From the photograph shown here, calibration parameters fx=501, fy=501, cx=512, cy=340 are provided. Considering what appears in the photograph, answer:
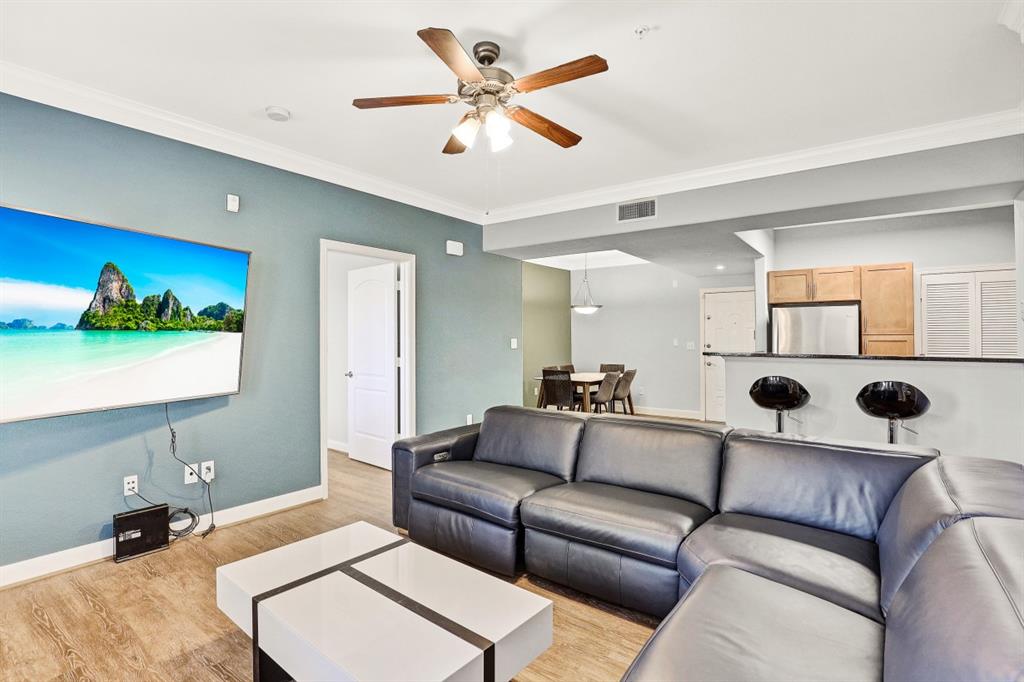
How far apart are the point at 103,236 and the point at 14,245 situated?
0.37m

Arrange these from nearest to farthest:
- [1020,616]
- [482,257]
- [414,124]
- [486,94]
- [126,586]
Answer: [1020,616]
[486,94]
[126,586]
[414,124]
[482,257]

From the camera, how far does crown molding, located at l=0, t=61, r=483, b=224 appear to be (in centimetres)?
262

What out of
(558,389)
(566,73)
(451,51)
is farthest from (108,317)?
(558,389)

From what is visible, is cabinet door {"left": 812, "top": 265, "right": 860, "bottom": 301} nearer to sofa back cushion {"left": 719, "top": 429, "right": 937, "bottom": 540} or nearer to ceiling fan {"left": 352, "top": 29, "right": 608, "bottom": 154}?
sofa back cushion {"left": 719, "top": 429, "right": 937, "bottom": 540}

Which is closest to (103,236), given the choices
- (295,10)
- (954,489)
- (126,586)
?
(295,10)

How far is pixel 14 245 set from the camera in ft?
8.00

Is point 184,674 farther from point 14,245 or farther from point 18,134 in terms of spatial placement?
point 18,134

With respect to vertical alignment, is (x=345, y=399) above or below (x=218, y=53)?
below

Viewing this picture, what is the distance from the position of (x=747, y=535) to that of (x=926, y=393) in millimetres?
2349

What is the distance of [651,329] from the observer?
8.18 metres

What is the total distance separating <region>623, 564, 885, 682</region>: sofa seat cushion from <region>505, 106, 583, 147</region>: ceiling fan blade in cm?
209

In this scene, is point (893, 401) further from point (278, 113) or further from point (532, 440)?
point (278, 113)

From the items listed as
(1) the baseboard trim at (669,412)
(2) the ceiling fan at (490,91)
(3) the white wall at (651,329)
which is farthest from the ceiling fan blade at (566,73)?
(1) the baseboard trim at (669,412)

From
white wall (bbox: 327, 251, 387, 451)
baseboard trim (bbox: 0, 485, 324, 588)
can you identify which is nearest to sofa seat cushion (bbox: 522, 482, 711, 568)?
baseboard trim (bbox: 0, 485, 324, 588)
